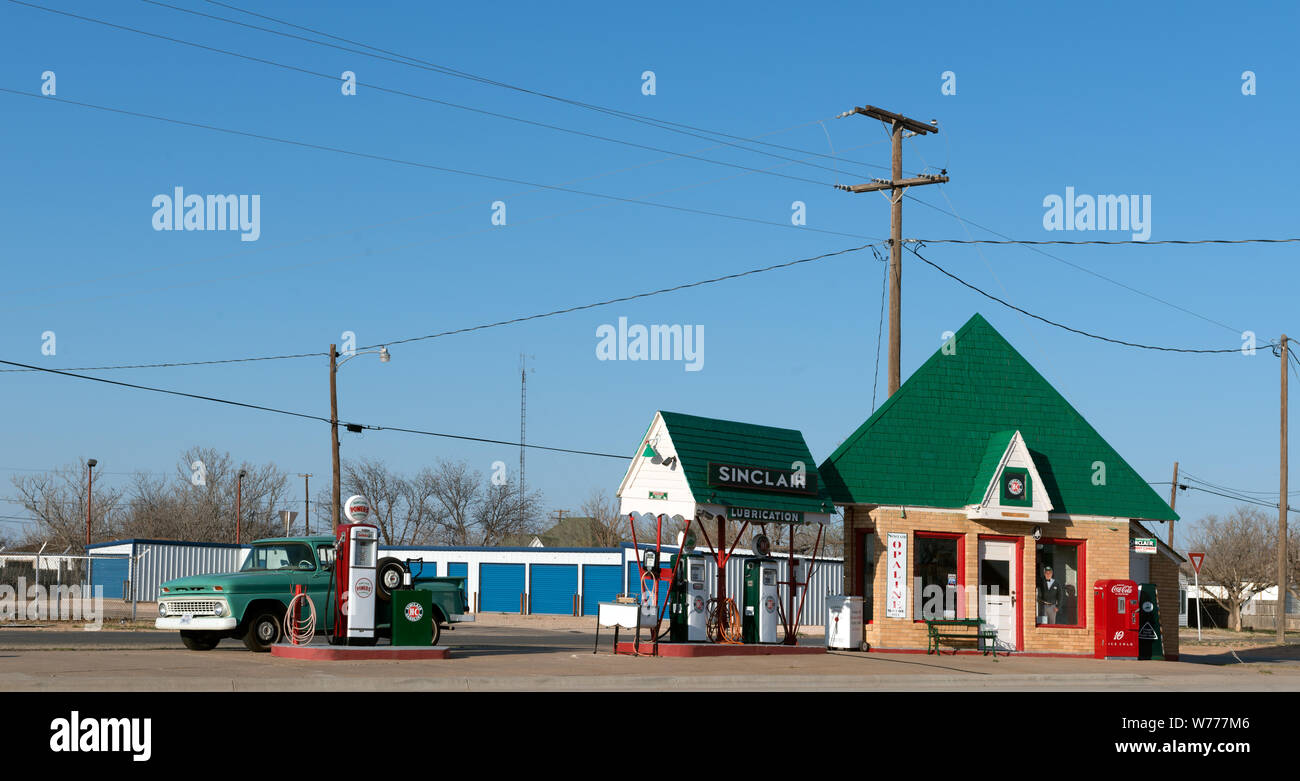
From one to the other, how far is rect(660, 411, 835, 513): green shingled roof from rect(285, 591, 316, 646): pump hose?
6.63 meters

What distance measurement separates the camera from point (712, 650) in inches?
907

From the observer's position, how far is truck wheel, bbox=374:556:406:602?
22203 mm

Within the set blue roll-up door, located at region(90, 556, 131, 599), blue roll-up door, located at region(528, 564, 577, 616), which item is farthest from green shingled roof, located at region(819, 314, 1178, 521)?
blue roll-up door, located at region(90, 556, 131, 599)

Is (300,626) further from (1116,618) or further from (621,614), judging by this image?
(1116,618)

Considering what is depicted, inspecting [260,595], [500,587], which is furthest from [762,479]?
[500,587]

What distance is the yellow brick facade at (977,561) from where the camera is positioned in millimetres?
25781

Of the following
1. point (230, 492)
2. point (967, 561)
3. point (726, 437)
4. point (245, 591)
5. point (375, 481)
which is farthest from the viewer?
point (375, 481)

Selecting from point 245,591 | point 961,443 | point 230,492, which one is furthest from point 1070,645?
point 230,492

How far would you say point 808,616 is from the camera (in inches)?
2114

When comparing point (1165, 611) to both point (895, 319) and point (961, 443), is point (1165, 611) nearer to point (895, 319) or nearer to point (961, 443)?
point (961, 443)

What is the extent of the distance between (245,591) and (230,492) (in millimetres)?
64148

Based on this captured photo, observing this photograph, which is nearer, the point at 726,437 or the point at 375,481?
the point at 726,437

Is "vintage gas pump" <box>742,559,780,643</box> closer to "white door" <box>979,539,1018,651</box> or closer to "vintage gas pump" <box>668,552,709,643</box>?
"vintage gas pump" <box>668,552,709,643</box>

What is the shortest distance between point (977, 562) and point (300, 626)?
13138 mm
